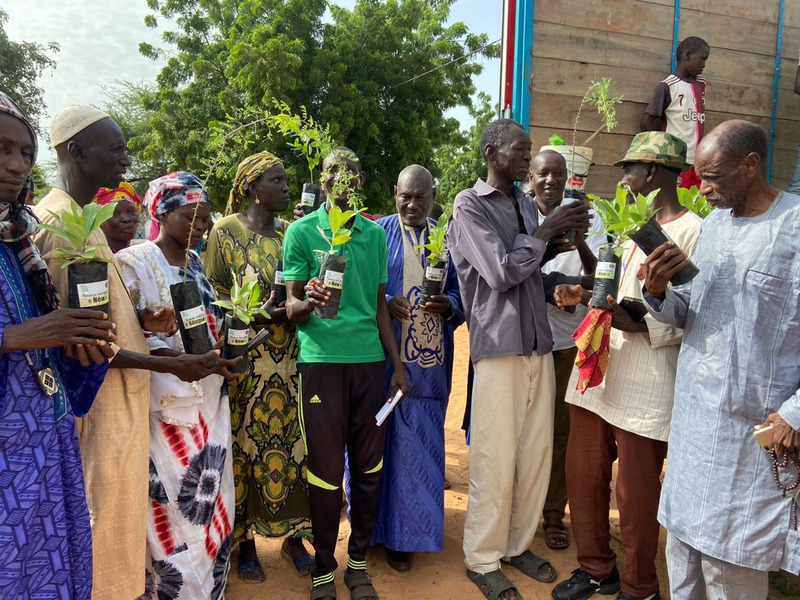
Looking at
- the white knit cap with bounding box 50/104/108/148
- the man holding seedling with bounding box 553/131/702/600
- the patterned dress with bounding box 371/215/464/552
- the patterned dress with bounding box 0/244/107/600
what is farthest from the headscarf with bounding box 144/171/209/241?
the man holding seedling with bounding box 553/131/702/600

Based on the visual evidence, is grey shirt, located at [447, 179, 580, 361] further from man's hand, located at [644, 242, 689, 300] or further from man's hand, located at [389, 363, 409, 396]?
man's hand, located at [644, 242, 689, 300]

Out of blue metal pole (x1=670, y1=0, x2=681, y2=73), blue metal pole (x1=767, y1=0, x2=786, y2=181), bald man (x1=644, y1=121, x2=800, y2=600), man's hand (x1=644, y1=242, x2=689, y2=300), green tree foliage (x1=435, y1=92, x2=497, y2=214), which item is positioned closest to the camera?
bald man (x1=644, y1=121, x2=800, y2=600)

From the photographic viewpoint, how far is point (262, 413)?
3.50 meters

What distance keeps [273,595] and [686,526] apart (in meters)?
2.29

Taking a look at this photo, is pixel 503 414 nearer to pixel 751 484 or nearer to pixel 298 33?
pixel 751 484

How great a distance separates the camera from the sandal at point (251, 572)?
3510 mm

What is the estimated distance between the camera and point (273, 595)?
3.39 m

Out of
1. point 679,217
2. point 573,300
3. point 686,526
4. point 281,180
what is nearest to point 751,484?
point 686,526

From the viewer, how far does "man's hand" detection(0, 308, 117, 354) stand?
1.85 m

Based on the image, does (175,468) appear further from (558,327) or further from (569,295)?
(558,327)

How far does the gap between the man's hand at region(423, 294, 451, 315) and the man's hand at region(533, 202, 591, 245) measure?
710 millimetres

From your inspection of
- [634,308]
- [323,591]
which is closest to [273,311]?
[323,591]

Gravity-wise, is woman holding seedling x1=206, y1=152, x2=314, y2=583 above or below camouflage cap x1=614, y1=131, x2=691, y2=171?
below

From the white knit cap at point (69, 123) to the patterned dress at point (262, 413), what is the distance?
3.86ft
